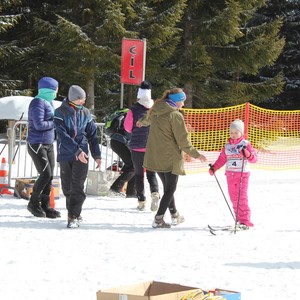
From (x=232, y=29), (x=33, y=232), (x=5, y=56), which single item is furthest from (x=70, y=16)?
(x=33, y=232)

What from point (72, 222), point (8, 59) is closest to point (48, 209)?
point (72, 222)

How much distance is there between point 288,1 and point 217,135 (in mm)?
16303

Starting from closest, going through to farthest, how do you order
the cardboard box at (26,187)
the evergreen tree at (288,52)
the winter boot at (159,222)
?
the winter boot at (159,222), the cardboard box at (26,187), the evergreen tree at (288,52)

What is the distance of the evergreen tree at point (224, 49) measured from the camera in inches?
934

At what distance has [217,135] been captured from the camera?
2000 cm

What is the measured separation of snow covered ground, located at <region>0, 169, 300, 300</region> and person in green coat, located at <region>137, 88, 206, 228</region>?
0.56 meters

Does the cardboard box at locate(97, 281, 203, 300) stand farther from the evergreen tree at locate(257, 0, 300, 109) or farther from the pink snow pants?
the evergreen tree at locate(257, 0, 300, 109)

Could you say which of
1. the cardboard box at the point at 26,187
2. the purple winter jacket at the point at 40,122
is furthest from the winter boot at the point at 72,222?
the cardboard box at the point at 26,187

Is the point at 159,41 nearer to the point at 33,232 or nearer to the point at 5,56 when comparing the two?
the point at 5,56

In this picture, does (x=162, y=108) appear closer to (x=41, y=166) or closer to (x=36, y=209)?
(x=41, y=166)

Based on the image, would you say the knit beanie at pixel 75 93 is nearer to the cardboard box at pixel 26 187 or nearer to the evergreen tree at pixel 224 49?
the cardboard box at pixel 26 187

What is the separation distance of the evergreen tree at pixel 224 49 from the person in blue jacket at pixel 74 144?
16.1 m

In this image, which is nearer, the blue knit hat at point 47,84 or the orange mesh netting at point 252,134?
the blue knit hat at point 47,84

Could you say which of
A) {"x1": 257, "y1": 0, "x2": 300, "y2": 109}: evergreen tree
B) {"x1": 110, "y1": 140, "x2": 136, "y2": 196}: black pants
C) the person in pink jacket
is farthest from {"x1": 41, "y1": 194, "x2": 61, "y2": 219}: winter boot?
{"x1": 257, "y1": 0, "x2": 300, "y2": 109}: evergreen tree
